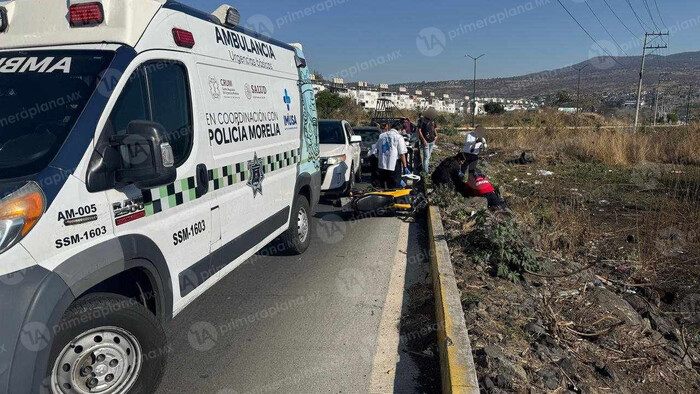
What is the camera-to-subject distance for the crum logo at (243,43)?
173 inches

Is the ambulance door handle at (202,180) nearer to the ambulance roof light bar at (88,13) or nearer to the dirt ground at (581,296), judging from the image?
the ambulance roof light bar at (88,13)

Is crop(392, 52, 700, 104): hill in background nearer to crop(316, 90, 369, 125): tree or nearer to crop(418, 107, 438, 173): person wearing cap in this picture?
crop(316, 90, 369, 125): tree

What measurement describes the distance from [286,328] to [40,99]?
268 cm

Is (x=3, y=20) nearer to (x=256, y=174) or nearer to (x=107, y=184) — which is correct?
(x=107, y=184)

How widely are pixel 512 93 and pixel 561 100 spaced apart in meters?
68.0

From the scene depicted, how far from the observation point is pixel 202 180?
3.78 metres

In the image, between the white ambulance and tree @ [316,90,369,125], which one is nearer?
the white ambulance

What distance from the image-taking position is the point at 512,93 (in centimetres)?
11844

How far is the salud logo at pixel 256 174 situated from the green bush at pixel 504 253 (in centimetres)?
254

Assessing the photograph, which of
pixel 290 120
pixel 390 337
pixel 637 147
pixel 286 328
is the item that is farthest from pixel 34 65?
pixel 637 147

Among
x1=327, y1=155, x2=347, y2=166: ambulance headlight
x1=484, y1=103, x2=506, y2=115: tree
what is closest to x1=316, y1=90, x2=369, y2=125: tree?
x1=484, y1=103, x2=506, y2=115: tree

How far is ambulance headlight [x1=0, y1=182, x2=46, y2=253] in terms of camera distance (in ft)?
7.50

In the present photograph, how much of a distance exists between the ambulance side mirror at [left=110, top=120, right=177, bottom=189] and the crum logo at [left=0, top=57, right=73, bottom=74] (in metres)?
0.64

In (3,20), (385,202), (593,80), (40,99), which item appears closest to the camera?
(40,99)
